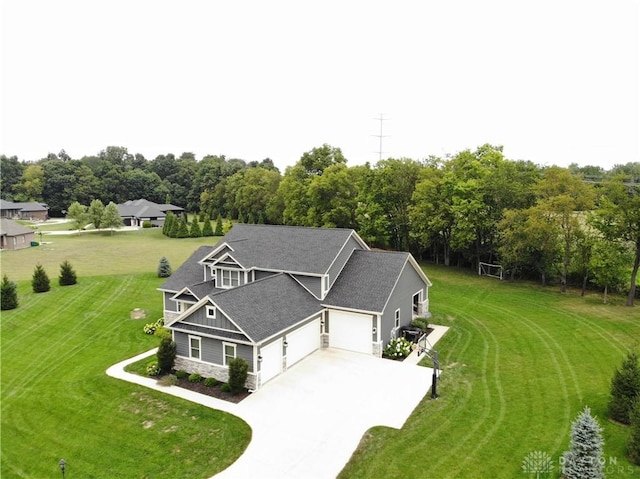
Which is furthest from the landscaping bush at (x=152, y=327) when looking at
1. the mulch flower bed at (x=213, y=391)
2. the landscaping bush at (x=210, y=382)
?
the landscaping bush at (x=210, y=382)

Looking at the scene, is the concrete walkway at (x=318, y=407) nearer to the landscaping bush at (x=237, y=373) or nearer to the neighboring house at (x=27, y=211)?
the landscaping bush at (x=237, y=373)

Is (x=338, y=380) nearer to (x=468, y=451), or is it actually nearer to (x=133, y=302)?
(x=468, y=451)

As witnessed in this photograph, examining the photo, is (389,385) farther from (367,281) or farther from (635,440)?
(635,440)

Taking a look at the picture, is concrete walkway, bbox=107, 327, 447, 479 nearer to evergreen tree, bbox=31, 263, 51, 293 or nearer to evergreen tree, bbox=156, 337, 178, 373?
evergreen tree, bbox=156, 337, 178, 373

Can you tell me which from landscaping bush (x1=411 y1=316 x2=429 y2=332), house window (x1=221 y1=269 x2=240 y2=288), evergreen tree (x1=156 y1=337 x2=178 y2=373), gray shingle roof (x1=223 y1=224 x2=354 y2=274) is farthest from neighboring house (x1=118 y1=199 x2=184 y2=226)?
landscaping bush (x1=411 y1=316 x2=429 y2=332)

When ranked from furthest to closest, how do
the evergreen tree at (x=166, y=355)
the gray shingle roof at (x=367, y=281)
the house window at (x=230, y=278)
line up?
the house window at (x=230, y=278) < the gray shingle roof at (x=367, y=281) < the evergreen tree at (x=166, y=355)

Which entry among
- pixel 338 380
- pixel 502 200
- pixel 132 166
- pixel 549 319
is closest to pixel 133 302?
pixel 338 380
